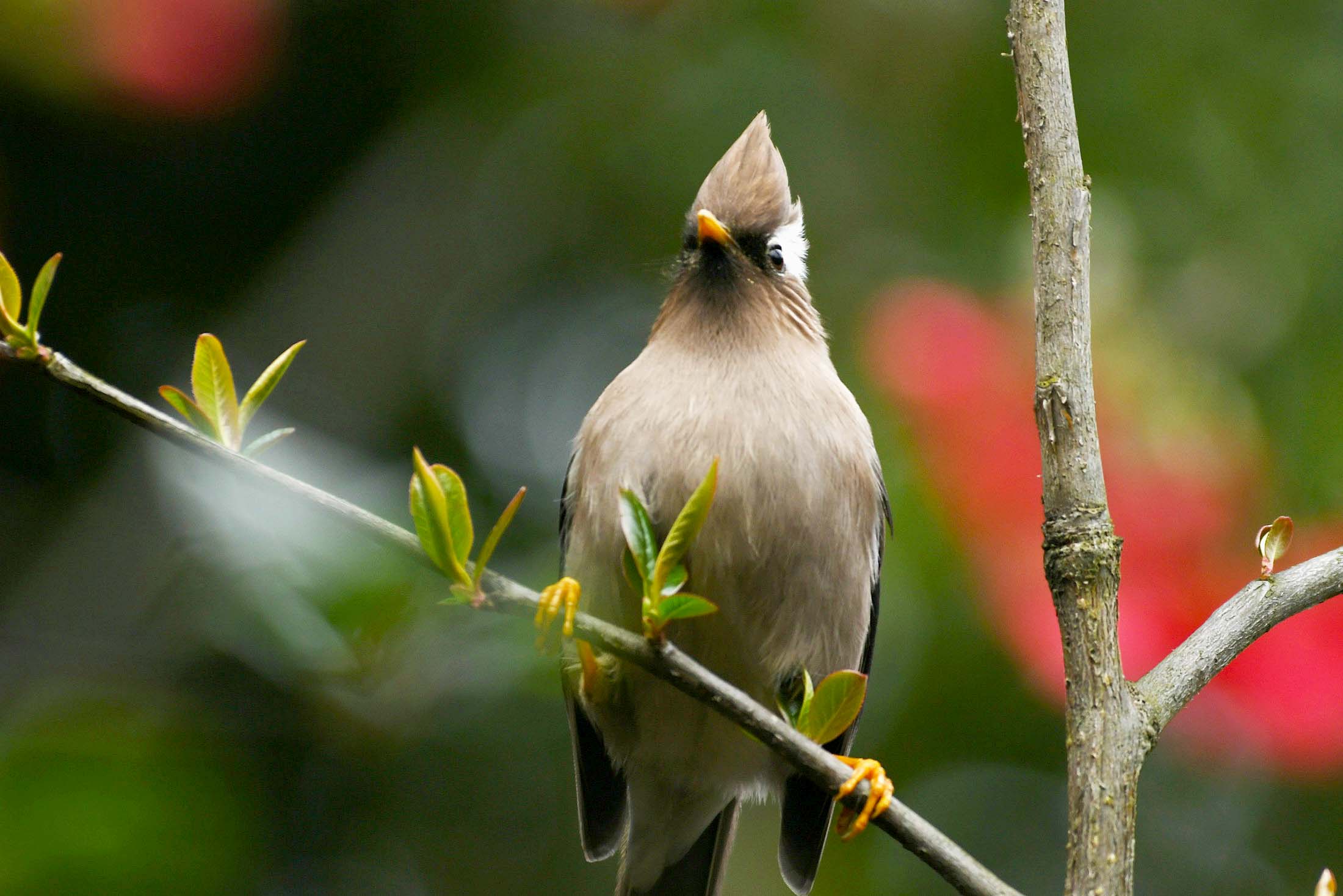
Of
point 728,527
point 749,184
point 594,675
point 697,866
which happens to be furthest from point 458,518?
point 697,866

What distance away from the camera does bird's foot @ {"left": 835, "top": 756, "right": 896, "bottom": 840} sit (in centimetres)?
166

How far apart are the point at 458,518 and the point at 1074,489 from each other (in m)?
0.84

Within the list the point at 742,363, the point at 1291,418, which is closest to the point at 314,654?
the point at 742,363

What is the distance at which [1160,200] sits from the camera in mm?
3807

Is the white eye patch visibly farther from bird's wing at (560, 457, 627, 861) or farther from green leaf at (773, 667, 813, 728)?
green leaf at (773, 667, 813, 728)

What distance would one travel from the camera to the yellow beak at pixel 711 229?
2.68 meters

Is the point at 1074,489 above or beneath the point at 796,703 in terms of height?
above

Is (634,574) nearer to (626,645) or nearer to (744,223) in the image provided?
(626,645)

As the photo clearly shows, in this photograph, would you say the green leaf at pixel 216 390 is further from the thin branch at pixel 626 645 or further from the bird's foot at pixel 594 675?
the bird's foot at pixel 594 675

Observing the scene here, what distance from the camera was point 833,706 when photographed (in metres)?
1.69

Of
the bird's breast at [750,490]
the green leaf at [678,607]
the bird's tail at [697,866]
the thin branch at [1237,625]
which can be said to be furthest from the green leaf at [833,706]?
the bird's tail at [697,866]

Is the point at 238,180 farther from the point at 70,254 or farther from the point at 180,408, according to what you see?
the point at 180,408

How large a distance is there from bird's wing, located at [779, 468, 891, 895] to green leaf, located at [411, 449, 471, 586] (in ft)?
5.63

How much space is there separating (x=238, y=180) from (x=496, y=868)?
2.25 metres
